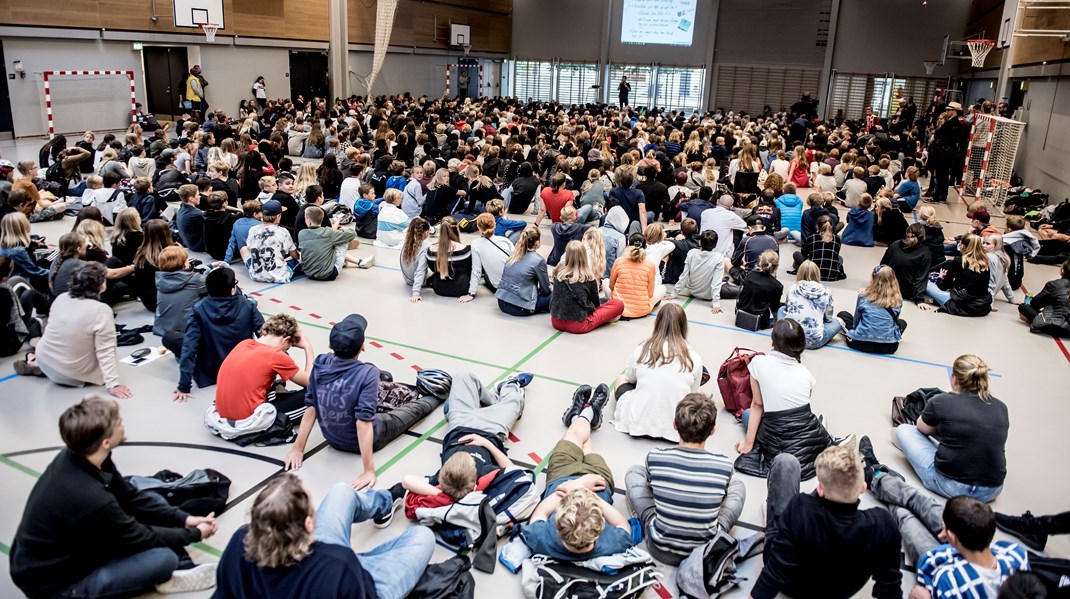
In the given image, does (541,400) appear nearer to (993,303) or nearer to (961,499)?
(961,499)

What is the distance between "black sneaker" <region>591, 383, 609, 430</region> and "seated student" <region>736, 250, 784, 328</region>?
2.75 meters

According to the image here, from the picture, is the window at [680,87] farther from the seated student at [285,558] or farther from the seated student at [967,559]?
the seated student at [285,558]

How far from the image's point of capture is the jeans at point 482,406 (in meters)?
5.57

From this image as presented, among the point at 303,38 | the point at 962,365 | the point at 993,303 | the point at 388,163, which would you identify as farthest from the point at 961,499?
the point at 303,38

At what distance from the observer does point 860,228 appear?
12.7m

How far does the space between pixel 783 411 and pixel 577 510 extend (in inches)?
87.0

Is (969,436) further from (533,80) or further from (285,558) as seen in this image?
(533,80)

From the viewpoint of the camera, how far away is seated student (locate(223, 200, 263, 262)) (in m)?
9.52

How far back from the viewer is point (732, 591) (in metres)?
4.24

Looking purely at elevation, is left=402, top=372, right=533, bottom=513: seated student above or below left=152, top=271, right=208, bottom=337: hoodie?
below

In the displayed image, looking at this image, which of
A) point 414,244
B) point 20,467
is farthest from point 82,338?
point 414,244

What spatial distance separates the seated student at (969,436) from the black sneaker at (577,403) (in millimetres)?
2546

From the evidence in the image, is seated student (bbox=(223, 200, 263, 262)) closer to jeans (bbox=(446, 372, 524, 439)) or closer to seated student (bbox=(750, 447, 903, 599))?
jeans (bbox=(446, 372, 524, 439))

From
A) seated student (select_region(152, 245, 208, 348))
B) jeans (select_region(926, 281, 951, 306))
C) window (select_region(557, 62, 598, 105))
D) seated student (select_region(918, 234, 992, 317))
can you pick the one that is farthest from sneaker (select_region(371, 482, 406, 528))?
window (select_region(557, 62, 598, 105))
